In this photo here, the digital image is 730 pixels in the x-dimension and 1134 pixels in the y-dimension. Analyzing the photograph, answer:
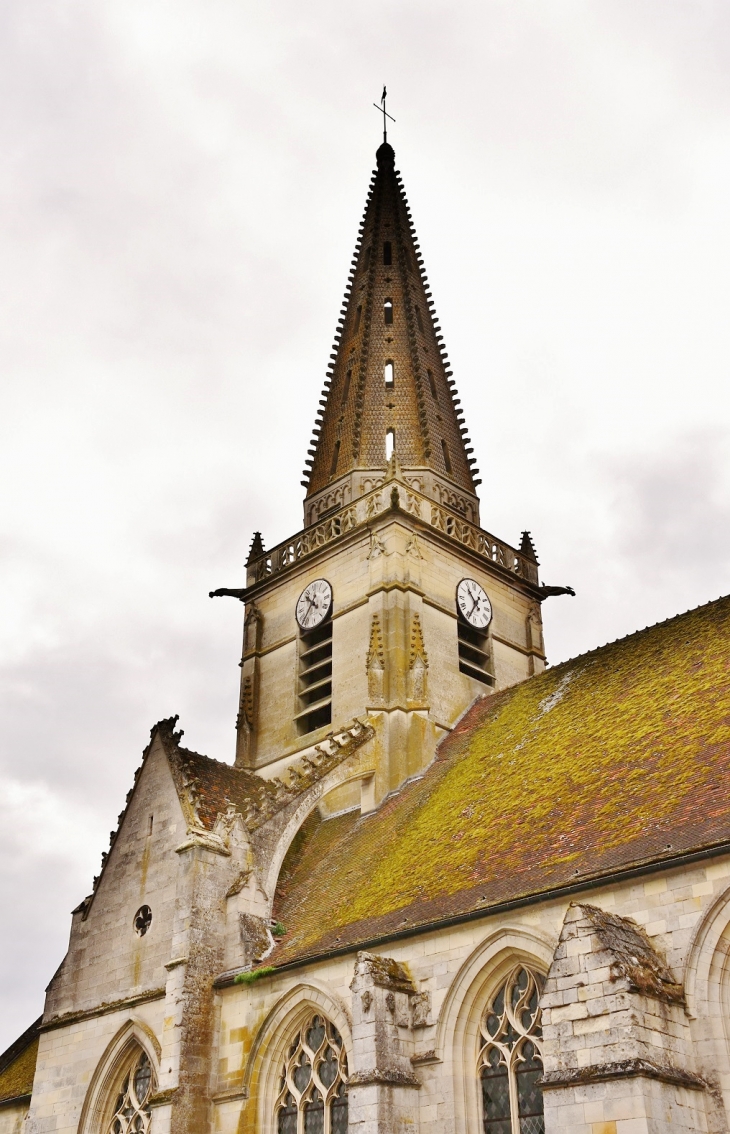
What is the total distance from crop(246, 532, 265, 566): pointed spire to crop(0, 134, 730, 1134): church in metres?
0.05

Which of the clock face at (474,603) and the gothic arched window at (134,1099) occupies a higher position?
the clock face at (474,603)

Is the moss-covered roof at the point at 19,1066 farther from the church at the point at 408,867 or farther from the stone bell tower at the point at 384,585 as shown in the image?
the stone bell tower at the point at 384,585

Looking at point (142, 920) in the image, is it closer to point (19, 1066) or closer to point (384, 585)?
point (19, 1066)

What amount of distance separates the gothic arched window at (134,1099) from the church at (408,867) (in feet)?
0.13

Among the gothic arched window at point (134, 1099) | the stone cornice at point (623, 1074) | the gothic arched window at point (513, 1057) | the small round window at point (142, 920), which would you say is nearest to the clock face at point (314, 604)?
the small round window at point (142, 920)

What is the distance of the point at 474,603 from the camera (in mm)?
22938

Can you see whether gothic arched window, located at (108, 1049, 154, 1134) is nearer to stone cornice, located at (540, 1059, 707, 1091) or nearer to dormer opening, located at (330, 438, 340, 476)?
stone cornice, located at (540, 1059, 707, 1091)

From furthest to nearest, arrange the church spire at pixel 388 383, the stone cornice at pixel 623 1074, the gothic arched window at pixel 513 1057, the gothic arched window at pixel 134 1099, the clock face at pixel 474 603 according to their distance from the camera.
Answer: the church spire at pixel 388 383 < the clock face at pixel 474 603 < the gothic arched window at pixel 134 1099 < the gothic arched window at pixel 513 1057 < the stone cornice at pixel 623 1074

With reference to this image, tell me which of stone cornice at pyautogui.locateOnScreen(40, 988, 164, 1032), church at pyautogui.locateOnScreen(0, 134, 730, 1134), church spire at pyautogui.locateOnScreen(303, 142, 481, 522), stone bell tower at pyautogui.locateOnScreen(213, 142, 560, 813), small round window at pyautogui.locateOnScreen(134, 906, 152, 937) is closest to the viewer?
church at pyautogui.locateOnScreen(0, 134, 730, 1134)

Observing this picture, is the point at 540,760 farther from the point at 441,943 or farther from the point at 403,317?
the point at 403,317

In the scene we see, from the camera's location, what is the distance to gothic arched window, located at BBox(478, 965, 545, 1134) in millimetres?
11773

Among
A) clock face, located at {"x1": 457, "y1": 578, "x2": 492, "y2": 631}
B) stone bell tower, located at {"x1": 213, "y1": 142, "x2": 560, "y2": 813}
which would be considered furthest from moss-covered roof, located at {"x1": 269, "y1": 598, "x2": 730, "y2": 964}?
clock face, located at {"x1": 457, "y1": 578, "x2": 492, "y2": 631}

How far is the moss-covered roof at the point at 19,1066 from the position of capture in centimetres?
1922

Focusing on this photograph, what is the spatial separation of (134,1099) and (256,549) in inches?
485
